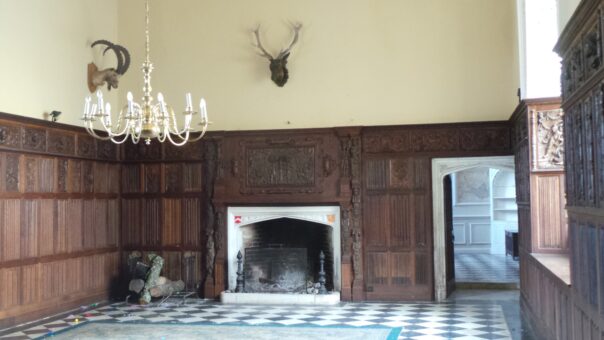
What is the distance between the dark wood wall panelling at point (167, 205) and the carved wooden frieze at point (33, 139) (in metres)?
2.01

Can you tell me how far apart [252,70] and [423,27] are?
2742 millimetres

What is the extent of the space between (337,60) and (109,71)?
11.6ft

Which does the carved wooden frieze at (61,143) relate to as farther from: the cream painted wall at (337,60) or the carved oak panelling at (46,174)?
the cream painted wall at (337,60)

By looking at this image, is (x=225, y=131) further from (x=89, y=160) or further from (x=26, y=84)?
(x=26, y=84)

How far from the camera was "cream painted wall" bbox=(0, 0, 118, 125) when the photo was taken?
8.41 m

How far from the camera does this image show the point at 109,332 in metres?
7.93

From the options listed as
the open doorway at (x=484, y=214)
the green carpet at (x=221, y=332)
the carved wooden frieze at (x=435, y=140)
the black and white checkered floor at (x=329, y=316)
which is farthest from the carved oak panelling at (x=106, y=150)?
the open doorway at (x=484, y=214)

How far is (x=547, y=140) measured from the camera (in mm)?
7512

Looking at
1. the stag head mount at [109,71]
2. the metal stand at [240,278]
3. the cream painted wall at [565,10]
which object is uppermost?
the stag head mount at [109,71]

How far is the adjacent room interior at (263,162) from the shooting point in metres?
8.54

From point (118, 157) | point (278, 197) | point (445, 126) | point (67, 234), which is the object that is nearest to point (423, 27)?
point (445, 126)

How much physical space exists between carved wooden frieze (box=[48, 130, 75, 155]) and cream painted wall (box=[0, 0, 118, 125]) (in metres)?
0.26

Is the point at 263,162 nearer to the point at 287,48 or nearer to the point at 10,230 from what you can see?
the point at 287,48

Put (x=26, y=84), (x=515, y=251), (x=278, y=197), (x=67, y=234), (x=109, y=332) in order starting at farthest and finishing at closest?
(x=515, y=251)
(x=278, y=197)
(x=67, y=234)
(x=26, y=84)
(x=109, y=332)
